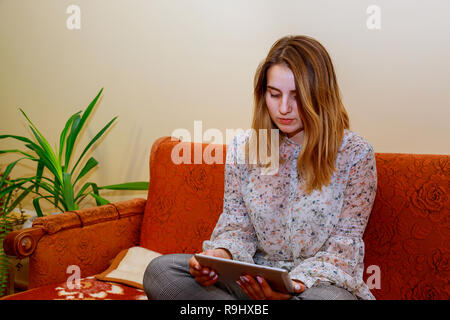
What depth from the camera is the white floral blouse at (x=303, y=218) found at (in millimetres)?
1343

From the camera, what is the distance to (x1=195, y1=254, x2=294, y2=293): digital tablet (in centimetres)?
108

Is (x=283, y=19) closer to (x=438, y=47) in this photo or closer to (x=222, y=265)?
(x=438, y=47)

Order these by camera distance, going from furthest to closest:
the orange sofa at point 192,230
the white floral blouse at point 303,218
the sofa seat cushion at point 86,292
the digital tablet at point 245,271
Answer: the sofa seat cushion at point 86,292 → the orange sofa at point 192,230 → the white floral blouse at point 303,218 → the digital tablet at point 245,271

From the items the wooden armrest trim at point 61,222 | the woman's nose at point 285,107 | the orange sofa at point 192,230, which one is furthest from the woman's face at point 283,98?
the wooden armrest trim at point 61,222

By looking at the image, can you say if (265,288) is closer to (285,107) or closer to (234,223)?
(234,223)

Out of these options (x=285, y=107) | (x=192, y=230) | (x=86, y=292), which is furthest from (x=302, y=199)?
(x=86, y=292)

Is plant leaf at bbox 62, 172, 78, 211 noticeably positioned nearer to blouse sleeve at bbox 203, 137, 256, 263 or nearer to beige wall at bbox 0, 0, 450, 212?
beige wall at bbox 0, 0, 450, 212

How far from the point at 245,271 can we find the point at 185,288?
9.4 inches

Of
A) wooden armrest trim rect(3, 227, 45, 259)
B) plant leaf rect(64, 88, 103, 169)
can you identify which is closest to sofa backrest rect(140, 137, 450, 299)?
wooden armrest trim rect(3, 227, 45, 259)

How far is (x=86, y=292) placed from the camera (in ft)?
5.54

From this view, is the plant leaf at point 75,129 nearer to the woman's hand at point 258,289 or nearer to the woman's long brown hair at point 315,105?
the woman's long brown hair at point 315,105

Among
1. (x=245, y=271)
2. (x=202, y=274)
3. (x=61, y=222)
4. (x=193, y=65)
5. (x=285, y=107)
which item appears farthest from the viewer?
(x=193, y=65)

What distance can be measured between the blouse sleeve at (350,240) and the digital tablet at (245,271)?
166 millimetres

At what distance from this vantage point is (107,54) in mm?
2625
